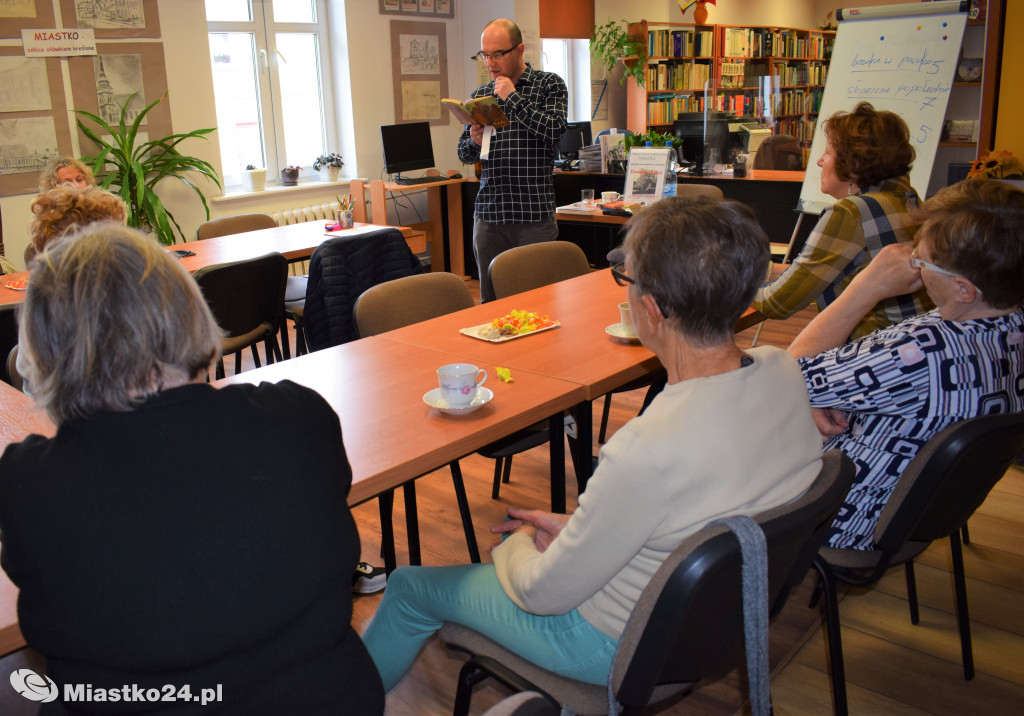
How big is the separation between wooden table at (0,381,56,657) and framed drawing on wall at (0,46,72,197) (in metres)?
3.19

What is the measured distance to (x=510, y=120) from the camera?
3.81 meters

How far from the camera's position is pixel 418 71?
254 inches

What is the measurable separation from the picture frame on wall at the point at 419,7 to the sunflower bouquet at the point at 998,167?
4093 millimetres

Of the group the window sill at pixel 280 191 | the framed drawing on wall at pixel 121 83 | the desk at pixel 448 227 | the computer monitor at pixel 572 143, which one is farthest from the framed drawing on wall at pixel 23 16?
the computer monitor at pixel 572 143

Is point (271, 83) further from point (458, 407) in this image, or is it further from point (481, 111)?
point (458, 407)

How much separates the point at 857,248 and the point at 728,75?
696cm

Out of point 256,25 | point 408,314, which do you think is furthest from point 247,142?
point 408,314

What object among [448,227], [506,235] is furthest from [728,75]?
[506,235]

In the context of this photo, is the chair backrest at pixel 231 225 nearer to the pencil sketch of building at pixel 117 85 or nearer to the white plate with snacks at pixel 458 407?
the pencil sketch of building at pixel 117 85

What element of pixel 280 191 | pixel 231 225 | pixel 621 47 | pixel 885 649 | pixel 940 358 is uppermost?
pixel 621 47

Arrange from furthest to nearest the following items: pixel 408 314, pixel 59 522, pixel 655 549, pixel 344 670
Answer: pixel 408 314 < pixel 655 549 < pixel 344 670 < pixel 59 522

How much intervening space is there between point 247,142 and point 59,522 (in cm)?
534

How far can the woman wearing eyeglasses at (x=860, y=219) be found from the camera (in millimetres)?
2189

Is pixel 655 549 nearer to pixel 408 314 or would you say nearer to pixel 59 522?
pixel 59 522
